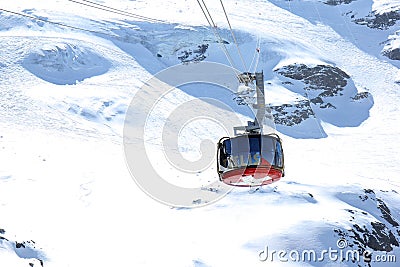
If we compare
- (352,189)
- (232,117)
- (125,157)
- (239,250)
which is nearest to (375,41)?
(232,117)

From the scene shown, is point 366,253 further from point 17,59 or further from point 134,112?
point 17,59

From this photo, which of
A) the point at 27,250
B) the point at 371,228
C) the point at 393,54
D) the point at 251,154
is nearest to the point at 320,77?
the point at 393,54

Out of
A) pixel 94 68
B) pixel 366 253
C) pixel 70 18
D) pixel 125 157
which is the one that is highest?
pixel 70 18

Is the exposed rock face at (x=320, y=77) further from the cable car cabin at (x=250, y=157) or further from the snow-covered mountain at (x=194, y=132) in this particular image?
the cable car cabin at (x=250, y=157)

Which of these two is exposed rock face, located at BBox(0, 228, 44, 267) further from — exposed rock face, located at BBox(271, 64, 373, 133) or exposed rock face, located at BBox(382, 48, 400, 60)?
exposed rock face, located at BBox(382, 48, 400, 60)

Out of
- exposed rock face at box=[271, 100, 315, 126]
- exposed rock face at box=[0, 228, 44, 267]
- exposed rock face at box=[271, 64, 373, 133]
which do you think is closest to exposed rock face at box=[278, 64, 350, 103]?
exposed rock face at box=[271, 64, 373, 133]

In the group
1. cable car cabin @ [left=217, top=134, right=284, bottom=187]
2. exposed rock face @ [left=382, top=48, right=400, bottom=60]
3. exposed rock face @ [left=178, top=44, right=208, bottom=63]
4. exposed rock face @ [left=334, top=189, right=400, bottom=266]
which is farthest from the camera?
exposed rock face @ [left=382, top=48, right=400, bottom=60]
